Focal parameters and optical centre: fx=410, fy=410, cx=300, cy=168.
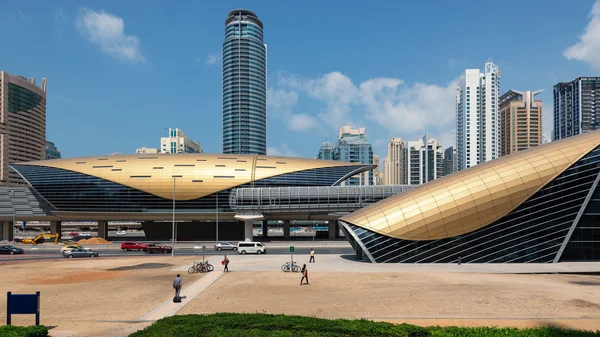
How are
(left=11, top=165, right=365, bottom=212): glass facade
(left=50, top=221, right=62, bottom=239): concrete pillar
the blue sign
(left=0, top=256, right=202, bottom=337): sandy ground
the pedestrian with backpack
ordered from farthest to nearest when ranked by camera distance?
(left=50, top=221, right=62, bottom=239): concrete pillar → (left=11, top=165, right=365, bottom=212): glass facade → the pedestrian with backpack → (left=0, top=256, right=202, bottom=337): sandy ground → the blue sign

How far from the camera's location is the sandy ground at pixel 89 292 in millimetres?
18609

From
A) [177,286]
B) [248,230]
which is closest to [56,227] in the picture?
[248,230]

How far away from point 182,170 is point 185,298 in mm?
61544

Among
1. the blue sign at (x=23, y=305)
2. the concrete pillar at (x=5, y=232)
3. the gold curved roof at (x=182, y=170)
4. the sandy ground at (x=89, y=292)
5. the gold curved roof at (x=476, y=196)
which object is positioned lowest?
the concrete pillar at (x=5, y=232)

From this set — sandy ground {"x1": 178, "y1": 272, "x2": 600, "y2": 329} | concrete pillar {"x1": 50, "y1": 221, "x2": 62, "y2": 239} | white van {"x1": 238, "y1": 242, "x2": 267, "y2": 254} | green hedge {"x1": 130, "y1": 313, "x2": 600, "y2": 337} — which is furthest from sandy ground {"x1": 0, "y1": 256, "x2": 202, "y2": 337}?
concrete pillar {"x1": 50, "y1": 221, "x2": 62, "y2": 239}

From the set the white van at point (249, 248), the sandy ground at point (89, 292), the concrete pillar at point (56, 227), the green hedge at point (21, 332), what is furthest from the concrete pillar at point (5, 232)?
the green hedge at point (21, 332)

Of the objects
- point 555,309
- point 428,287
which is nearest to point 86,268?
point 428,287

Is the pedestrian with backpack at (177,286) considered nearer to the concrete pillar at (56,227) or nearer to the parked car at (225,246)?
the parked car at (225,246)

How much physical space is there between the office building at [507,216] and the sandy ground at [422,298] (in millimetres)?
6626

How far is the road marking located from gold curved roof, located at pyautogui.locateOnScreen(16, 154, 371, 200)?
4879cm

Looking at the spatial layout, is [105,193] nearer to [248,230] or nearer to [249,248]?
[248,230]

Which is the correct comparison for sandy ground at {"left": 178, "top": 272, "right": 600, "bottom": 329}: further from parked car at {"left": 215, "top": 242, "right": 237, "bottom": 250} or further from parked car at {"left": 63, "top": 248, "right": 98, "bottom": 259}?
parked car at {"left": 215, "top": 242, "right": 237, "bottom": 250}

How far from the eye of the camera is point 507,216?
37875 millimetres

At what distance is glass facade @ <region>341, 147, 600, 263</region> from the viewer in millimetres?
37438
